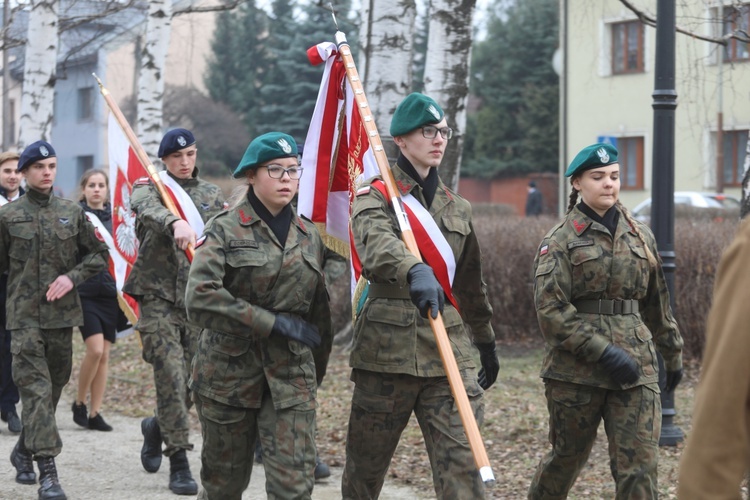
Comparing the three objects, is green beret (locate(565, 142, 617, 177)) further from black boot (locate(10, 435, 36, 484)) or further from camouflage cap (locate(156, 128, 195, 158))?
black boot (locate(10, 435, 36, 484))

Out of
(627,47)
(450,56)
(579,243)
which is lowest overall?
(579,243)

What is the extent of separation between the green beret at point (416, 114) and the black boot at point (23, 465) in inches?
151

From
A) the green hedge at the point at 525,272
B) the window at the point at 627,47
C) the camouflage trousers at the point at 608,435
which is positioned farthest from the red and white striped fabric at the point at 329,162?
the window at the point at 627,47

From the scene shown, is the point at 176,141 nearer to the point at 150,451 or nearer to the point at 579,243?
the point at 150,451

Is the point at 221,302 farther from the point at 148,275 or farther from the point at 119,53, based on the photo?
the point at 119,53

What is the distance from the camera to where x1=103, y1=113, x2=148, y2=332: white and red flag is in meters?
8.65

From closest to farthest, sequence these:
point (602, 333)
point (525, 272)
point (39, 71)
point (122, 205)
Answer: point (602, 333) < point (122, 205) < point (525, 272) < point (39, 71)

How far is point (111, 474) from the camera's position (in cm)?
806

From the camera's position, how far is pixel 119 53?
48.5 metres

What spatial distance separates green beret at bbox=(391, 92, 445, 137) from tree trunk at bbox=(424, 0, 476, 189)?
16.8ft

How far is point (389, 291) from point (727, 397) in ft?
9.88

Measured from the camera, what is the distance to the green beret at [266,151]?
532 centimetres

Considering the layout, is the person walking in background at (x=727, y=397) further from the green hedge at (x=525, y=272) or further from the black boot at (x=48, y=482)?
the green hedge at (x=525, y=272)

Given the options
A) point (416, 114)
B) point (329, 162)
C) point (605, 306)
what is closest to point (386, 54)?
point (329, 162)
